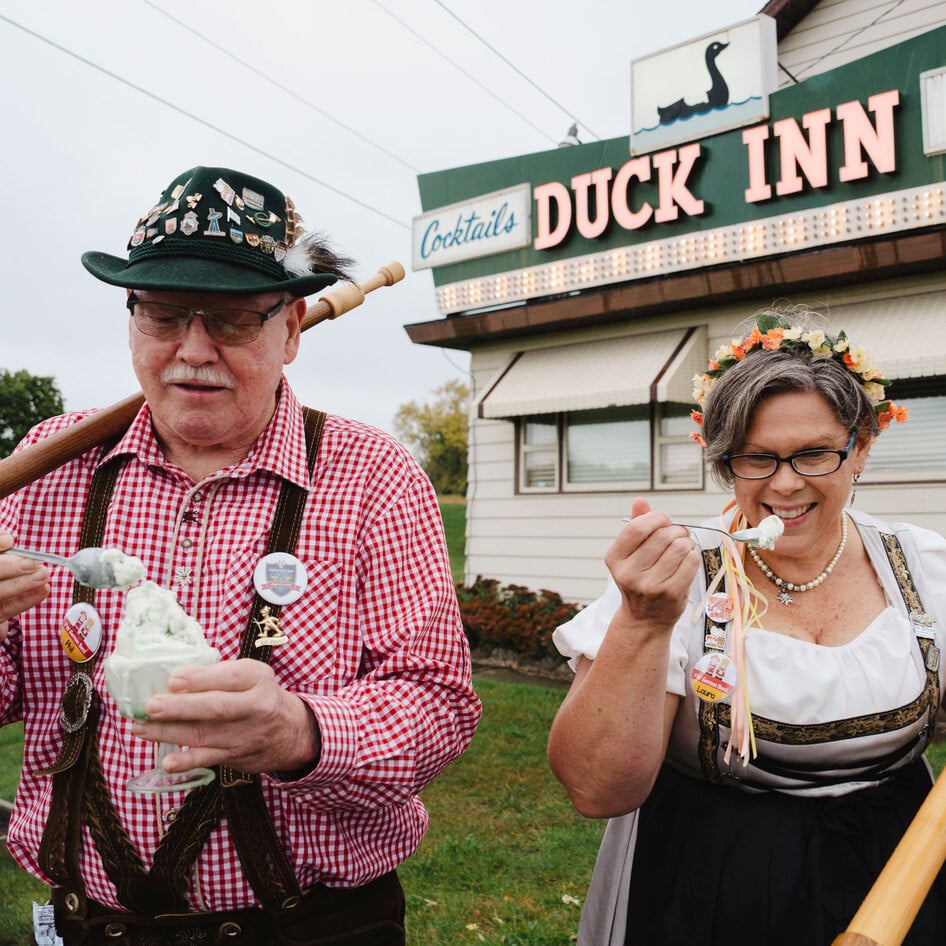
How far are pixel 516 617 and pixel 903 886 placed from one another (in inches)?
289

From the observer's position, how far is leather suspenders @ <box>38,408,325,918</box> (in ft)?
5.10

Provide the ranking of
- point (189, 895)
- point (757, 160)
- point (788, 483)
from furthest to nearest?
point (757, 160) < point (788, 483) < point (189, 895)

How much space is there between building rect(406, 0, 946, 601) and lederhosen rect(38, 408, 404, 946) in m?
6.24

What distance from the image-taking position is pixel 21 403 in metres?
31.0

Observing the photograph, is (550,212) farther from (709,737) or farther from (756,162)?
(709,737)

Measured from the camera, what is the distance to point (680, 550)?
1662 millimetres

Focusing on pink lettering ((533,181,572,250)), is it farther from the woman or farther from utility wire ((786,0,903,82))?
the woman

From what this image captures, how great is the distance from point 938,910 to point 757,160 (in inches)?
276

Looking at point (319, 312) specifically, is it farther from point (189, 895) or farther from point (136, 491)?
point (189, 895)

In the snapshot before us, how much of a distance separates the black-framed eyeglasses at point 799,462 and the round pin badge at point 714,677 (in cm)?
45

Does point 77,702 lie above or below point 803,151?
below

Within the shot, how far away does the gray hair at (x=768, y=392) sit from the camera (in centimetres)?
210

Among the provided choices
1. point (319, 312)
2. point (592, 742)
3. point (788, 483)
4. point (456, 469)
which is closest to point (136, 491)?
point (319, 312)

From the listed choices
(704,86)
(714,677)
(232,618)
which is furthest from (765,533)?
(704,86)
